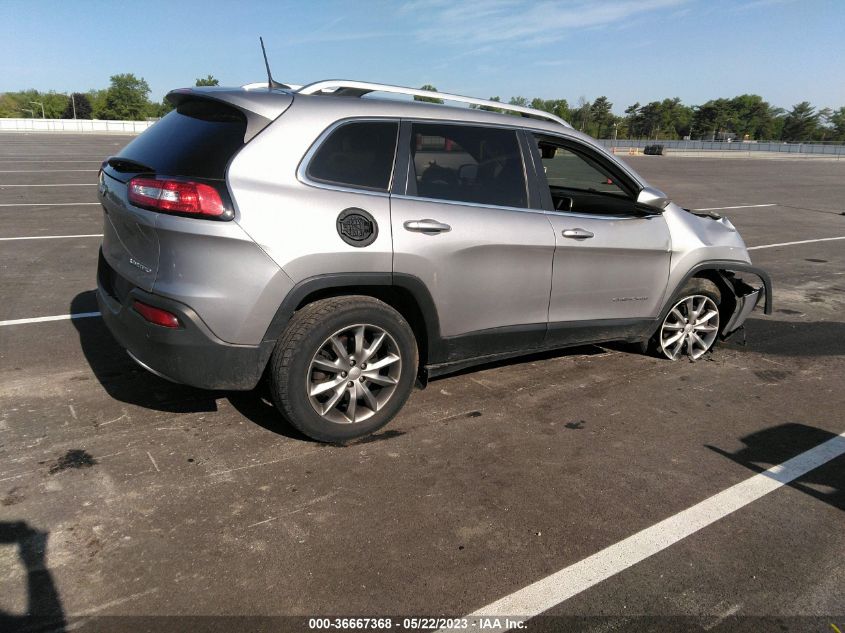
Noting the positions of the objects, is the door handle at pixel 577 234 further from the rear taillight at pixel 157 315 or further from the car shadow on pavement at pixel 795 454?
the rear taillight at pixel 157 315

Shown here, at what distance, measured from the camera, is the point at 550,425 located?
3.98m

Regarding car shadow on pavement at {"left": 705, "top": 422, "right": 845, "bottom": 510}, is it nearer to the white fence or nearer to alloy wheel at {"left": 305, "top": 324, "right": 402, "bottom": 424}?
alloy wheel at {"left": 305, "top": 324, "right": 402, "bottom": 424}

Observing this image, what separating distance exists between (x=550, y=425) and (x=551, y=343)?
666 millimetres

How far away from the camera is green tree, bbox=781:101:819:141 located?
12925 cm

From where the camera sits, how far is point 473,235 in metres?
3.77

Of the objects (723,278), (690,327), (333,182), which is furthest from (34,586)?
(723,278)

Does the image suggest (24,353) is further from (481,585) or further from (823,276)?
(823,276)

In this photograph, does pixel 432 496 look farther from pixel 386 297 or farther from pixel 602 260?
pixel 602 260

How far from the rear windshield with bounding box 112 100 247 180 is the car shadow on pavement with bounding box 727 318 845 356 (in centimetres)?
461

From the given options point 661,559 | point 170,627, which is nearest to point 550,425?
point 661,559

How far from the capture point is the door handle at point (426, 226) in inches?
139

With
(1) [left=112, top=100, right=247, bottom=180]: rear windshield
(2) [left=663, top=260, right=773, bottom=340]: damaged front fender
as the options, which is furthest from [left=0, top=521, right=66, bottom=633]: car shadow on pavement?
(2) [left=663, top=260, right=773, bottom=340]: damaged front fender

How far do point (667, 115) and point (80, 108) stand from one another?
122265mm

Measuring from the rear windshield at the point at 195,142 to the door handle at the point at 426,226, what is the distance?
973 mm
